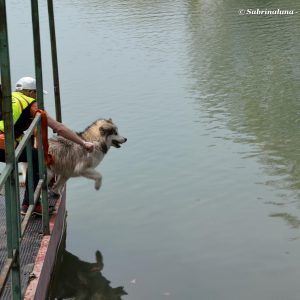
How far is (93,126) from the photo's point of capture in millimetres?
7945

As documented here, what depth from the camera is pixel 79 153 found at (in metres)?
7.78

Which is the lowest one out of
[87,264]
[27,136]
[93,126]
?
[87,264]

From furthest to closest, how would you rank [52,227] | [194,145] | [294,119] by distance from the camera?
[294,119], [194,145], [52,227]

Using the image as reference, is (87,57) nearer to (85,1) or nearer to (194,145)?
(194,145)

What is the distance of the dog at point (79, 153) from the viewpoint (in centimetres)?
766

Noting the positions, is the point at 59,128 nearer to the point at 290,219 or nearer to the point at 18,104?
the point at 18,104

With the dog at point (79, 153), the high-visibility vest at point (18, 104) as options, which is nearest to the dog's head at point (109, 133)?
the dog at point (79, 153)

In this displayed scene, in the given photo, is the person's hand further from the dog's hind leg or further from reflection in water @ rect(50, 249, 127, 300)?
reflection in water @ rect(50, 249, 127, 300)

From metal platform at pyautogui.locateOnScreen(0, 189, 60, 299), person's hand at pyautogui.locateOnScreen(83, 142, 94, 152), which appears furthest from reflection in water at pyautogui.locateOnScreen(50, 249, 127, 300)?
person's hand at pyautogui.locateOnScreen(83, 142, 94, 152)

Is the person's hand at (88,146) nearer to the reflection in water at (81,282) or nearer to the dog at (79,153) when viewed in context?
the dog at (79,153)

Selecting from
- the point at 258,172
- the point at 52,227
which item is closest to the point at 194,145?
the point at 258,172

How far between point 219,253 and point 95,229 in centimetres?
162

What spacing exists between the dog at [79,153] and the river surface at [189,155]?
0.88 m

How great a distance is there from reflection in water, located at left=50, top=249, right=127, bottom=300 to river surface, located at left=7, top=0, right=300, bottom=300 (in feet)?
0.37
